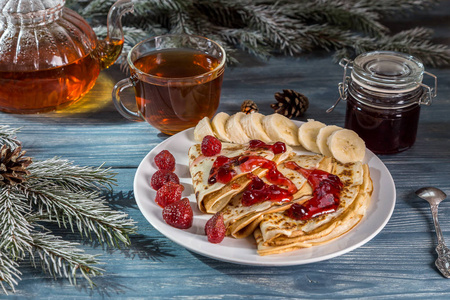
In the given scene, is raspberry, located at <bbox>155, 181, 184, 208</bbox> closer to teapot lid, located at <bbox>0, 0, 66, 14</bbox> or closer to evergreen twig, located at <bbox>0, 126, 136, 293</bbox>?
evergreen twig, located at <bbox>0, 126, 136, 293</bbox>

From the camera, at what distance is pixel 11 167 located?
59.1 inches

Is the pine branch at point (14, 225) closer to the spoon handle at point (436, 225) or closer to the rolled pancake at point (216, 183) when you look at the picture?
the rolled pancake at point (216, 183)

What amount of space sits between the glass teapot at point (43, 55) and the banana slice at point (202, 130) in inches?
20.1

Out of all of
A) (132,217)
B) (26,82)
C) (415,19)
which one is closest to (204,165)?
(132,217)

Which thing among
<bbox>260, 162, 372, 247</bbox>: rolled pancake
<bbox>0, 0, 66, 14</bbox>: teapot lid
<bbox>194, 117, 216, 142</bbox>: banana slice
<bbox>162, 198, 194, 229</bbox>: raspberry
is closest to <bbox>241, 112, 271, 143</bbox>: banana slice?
<bbox>194, 117, 216, 142</bbox>: banana slice

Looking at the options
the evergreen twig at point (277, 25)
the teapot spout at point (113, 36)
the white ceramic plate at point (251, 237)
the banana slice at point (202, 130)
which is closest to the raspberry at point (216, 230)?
the white ceramic plate at point (251, 237)

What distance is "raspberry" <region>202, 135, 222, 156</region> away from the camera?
1.61 meters

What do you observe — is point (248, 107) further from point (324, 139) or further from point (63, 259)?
point (63, 259)

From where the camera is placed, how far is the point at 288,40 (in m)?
2.46

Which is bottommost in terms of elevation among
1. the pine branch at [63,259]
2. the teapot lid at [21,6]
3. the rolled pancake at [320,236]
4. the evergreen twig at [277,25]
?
the evergreen twig at [277,25]

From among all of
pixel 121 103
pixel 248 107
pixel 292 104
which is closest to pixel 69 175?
pixel 121 103

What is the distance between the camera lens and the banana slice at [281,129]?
1.74 m

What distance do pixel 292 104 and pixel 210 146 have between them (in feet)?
1.69

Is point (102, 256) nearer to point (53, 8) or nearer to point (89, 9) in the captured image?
point (53, 8)
